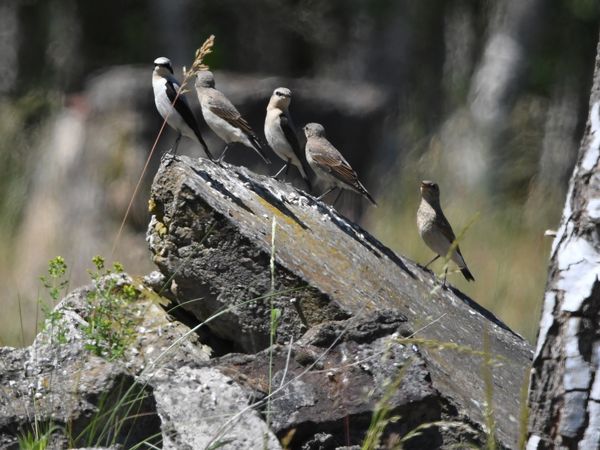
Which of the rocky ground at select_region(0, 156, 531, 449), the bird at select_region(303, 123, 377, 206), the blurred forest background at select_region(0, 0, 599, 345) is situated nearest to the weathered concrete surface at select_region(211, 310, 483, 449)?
the rocky ground at select_region(0, 156, 531, 449)

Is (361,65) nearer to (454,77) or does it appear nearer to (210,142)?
(454,77)

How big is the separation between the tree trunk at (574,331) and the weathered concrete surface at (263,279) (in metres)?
1.17

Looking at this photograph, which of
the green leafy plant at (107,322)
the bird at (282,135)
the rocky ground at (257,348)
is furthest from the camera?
the bird at (282,135)

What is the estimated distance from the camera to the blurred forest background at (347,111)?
13438mm

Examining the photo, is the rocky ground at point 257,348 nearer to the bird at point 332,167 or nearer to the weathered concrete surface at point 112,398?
the weathered concrete surface at point 112,398

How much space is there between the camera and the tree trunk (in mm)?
4270

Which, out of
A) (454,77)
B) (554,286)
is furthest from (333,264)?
(454,77)

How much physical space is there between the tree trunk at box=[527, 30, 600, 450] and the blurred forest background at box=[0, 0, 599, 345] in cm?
408

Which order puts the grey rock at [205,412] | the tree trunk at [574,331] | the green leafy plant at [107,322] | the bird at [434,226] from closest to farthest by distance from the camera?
the tree trunk at [574,331] < the grey rock at [205,412] < the green leafy plant at [107,322] < the bird at [434,226]

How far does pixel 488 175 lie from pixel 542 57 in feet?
17.7

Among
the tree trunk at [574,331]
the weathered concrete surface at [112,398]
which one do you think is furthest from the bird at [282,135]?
the tree trunk at [574,331]

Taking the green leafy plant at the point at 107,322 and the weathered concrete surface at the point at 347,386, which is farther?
the green leafy plant at the point at 107,322

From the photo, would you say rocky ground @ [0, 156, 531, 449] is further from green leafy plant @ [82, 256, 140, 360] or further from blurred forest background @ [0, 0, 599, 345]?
blurred forest background @ [0, 0, 599, 345]

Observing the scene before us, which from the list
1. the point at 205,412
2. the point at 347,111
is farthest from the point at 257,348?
the point at 347,111
